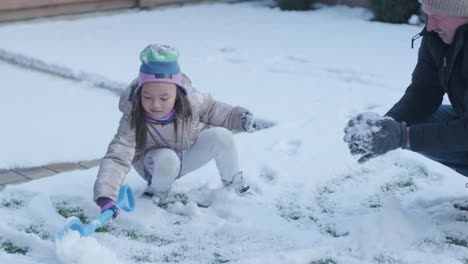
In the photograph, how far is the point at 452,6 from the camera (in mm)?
2807

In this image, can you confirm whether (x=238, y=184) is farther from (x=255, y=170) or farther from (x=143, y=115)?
(x=143, y=115)

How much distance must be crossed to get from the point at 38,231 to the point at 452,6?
1756mm

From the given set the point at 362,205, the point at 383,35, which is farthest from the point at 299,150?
the point at 383,35

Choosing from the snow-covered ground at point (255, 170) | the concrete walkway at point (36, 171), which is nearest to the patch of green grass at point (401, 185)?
the snow-covered ground at point (255, 170)

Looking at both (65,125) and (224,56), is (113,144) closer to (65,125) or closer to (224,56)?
(65,125)

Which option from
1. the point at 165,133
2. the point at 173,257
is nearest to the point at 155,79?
the point at 165,133

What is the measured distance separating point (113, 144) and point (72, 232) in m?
0.53

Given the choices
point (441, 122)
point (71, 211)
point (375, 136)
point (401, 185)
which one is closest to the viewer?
point (375, 136)

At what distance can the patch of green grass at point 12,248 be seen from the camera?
2855 millimetres

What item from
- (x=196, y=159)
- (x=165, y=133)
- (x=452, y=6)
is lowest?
(x=196, y=159)

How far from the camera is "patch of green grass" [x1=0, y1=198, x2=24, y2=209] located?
10.8ft

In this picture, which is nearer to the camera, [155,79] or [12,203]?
[155,79]

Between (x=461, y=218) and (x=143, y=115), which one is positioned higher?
(x=143, y=115)

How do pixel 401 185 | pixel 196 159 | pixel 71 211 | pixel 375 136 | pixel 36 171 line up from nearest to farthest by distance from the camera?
1. pixel 375 136
2. pixel 71 211
3. pixel 196 159
4. pixel 401 185
5. pixel 36 171
